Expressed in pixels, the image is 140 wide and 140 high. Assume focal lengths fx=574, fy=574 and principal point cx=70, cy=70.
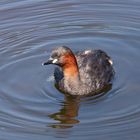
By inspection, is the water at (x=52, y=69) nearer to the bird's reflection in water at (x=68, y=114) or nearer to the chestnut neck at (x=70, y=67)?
the bird's reflection in water at (x=68, y=114)

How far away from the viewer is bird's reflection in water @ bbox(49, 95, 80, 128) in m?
10.8

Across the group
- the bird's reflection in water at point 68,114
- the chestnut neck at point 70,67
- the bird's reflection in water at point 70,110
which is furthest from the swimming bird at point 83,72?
the bird's reflection in water at point 68,114

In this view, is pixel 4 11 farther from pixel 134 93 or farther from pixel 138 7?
pixel 134 93

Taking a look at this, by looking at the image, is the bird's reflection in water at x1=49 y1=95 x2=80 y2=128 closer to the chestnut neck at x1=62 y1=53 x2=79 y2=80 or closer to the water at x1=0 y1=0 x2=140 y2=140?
the water at x1=0 y1=0 x2=140 y2=140

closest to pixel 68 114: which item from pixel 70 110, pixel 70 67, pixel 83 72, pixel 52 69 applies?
pixel 70 110

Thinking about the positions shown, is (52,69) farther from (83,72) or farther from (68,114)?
(68,114)

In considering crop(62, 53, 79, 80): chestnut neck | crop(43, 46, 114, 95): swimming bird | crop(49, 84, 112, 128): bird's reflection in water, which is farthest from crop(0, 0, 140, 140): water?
crop(62, 53, 79, 80): chestnut neck

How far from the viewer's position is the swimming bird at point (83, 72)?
11.6 metres

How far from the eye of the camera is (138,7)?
15.3m

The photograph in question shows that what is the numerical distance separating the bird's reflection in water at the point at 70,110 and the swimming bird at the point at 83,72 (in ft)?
0.44

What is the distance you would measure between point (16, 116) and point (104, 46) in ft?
11.5

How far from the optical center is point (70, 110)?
1128 centimetres

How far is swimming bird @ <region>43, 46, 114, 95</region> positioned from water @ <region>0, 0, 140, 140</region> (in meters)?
0.22

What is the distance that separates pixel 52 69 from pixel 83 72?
3.60 ft
